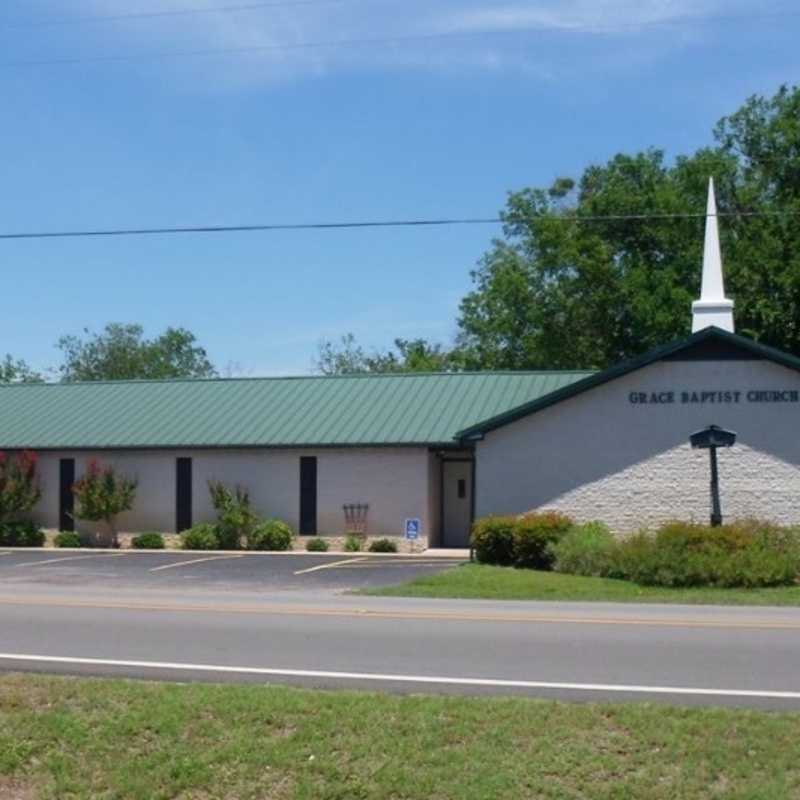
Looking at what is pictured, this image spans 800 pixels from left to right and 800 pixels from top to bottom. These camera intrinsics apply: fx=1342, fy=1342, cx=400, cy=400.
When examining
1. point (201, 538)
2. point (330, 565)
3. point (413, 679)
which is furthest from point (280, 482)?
point (413, 679)

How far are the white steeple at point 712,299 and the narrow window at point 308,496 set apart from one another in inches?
406

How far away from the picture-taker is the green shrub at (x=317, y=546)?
110ft

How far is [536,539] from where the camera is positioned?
1083 inches

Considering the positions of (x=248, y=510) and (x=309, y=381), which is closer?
(x=248, y=510)

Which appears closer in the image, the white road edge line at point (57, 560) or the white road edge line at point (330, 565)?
the white road edge line at point (330, 565)

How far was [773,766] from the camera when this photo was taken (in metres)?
8.17

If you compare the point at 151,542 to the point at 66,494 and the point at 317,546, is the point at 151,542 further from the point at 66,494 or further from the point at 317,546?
the point at 317,546

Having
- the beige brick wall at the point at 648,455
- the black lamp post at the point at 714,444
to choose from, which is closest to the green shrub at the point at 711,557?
the black lamp post at the point at 714,444

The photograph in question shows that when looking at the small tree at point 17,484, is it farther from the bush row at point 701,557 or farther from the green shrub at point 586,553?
the bush row at point 701,557

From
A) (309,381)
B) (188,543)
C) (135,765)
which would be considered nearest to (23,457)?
(188,543)

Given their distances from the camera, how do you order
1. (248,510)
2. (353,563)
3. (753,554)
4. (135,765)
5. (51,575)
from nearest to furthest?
(135,765) < (753,554) < (51,575) < (353,563) < (248,510)

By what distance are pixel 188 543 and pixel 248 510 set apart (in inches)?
73.6

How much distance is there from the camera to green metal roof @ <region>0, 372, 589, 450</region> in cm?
3488

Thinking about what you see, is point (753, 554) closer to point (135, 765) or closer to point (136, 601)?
point (136, 601)
